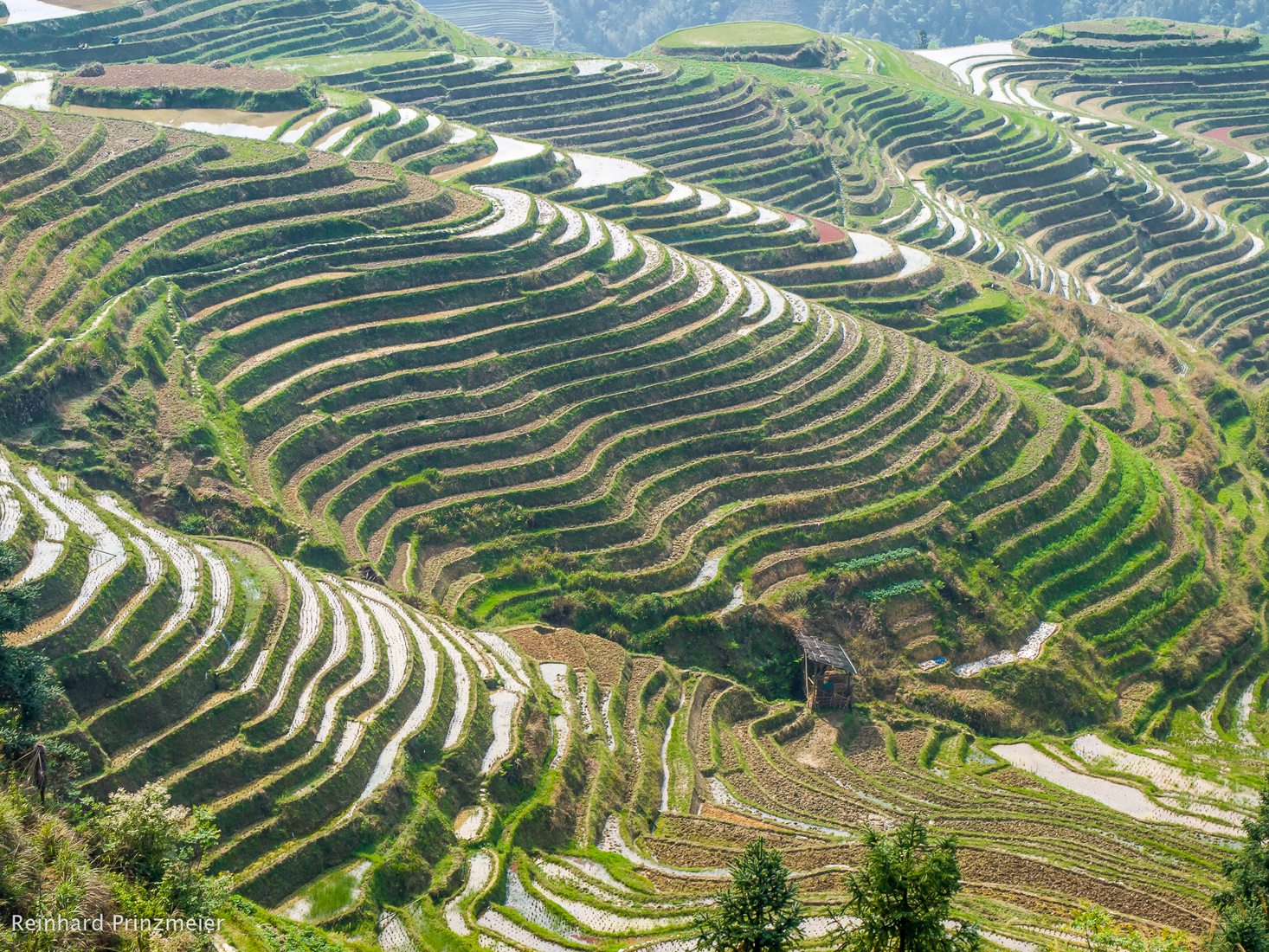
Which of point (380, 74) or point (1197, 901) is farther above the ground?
point (380, 74)

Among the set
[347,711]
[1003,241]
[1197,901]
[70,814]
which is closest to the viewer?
[70,814]

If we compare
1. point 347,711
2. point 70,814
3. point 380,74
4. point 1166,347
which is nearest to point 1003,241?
point 1166,347

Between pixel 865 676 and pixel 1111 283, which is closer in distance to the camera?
pixel 865 676

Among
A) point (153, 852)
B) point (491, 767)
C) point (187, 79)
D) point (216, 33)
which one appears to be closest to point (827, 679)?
point (491, 767)

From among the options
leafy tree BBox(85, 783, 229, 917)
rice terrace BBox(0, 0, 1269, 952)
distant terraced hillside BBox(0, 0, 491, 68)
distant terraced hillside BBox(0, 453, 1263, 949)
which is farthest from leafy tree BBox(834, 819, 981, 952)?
distant terraced hillside BBox(0, 0, 491, 68)

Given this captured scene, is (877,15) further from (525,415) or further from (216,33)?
(525,415)

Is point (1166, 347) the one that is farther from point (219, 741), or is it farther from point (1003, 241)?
point (219, 741)
